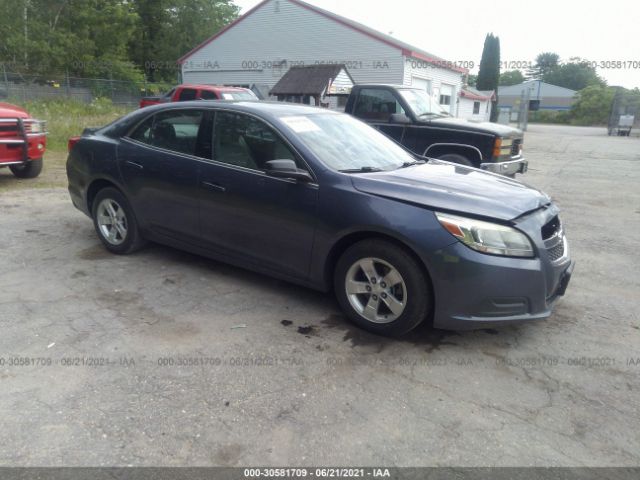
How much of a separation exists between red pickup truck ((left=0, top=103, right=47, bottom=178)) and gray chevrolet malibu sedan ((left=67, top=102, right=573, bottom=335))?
350 centimetres

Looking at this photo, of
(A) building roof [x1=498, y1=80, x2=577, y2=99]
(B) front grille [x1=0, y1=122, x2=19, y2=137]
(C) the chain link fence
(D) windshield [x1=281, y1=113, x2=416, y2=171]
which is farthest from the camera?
(A) building roof [x1=498, y1=80, x2=577, y2=99]

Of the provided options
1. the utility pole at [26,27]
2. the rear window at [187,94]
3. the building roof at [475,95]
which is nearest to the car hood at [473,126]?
the rear window at [187,94]

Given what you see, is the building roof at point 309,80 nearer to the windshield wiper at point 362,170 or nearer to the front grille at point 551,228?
the windshield wiper at point 362,170

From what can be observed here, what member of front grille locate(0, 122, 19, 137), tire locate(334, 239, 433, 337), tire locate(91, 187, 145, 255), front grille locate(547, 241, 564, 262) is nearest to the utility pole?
front grille locate(0, 122, 19, 137)

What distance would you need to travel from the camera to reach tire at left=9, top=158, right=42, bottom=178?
884cm

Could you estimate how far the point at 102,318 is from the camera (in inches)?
149

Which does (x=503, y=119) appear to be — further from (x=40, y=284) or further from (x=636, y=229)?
(x=40, y=284)

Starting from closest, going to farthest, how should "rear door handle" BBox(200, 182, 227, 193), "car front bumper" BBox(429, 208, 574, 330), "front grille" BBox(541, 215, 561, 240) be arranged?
"car front bumper" BBox(429, 208, 574, 330), "front grille" BBox(541, 215, 561, 240), "rear door handle" BBox(200, 182, 227, 193)

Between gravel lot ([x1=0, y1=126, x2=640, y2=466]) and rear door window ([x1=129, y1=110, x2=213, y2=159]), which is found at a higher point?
rear door window ([x1=129, y1=110, x2=213, y2=159])

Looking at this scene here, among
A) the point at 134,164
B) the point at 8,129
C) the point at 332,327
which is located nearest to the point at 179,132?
the point at 134,164

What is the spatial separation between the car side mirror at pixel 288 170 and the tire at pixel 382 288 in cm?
64

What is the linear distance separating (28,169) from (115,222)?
4974 mm

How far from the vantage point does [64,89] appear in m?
24.4

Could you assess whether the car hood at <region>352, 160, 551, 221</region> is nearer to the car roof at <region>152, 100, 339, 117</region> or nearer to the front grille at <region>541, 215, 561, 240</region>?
the front grille at <region>541, 215, 561, 240</region>
